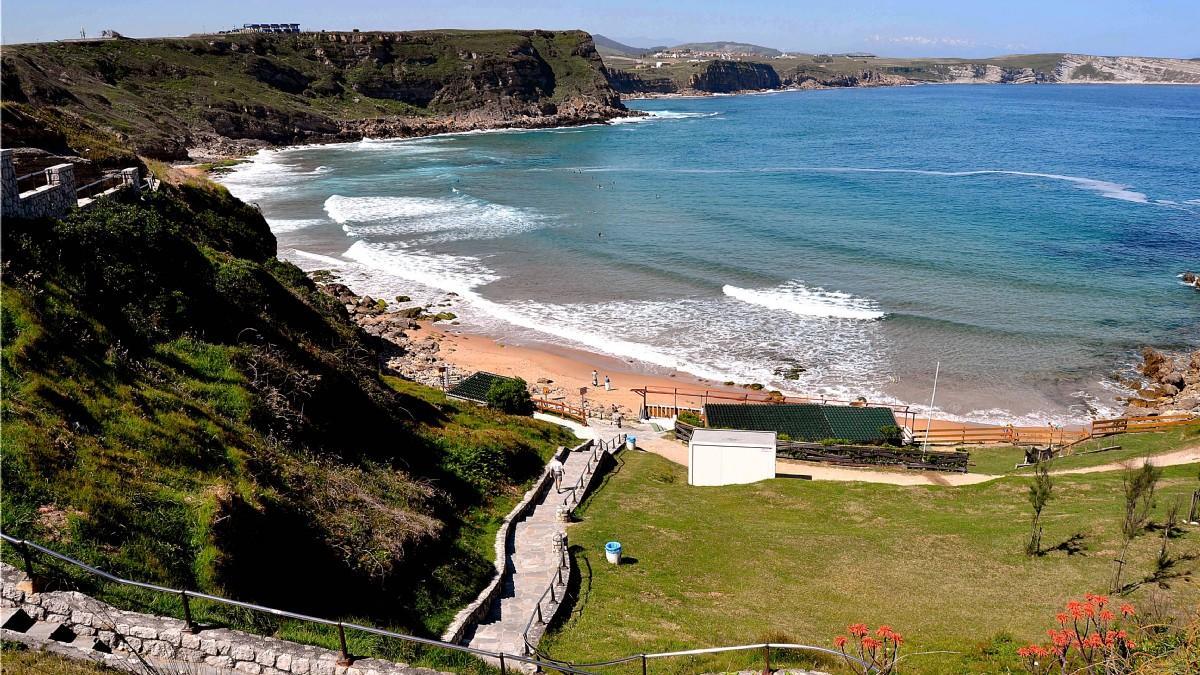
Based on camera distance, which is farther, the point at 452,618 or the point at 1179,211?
the point at 1179,211

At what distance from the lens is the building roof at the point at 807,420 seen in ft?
84.4

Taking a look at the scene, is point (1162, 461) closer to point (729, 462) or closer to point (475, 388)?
point (729, 462)

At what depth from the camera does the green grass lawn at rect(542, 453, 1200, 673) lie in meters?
12.4

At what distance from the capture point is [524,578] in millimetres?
15203

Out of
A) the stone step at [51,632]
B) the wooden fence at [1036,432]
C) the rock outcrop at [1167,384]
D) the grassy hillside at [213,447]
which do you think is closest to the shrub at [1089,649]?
the grassy hillside at [213,447]

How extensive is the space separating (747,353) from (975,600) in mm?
25074

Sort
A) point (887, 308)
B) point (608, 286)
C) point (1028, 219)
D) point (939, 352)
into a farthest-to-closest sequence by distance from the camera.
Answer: point (1028, 219), point (608, 286), point (887, 308), point (939, 352)

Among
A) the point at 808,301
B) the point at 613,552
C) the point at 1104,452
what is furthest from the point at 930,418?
the point at 613,552

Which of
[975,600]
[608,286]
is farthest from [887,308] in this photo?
[975,600]

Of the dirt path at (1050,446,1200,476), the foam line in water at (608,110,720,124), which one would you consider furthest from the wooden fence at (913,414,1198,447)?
the foam line in water at (608,110,720,124)

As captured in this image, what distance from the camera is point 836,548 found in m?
16.8

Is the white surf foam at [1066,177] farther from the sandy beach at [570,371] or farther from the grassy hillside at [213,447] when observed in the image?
the grassy hillside at [213,447]

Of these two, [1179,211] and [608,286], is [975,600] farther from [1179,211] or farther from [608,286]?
[1179,211]

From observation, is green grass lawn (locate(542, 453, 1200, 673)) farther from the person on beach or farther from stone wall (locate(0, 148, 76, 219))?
stone wall (locate(0, 148, 76, 219))
